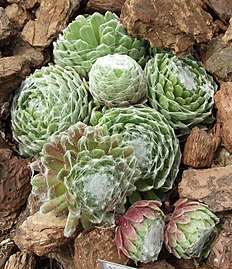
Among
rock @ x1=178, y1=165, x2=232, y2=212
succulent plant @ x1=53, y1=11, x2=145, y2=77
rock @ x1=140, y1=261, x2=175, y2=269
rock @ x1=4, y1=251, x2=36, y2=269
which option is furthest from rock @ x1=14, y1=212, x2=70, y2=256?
succulent plant @ x1=53, y1=11, x2=145, y2=77

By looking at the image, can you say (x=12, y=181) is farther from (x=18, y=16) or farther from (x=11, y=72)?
(x=18, y=16)

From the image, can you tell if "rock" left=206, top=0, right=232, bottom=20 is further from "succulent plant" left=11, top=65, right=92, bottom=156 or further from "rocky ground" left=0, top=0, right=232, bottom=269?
"succulent plant" left=11, top=65, right=92, bottom=156

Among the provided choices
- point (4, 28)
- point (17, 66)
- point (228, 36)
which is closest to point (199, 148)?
point (228, 36)

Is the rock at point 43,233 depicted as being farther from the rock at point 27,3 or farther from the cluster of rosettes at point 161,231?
the rock at point 27,3

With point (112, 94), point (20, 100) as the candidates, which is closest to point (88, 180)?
point (112, 94)

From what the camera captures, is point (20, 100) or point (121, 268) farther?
point (20, 100)

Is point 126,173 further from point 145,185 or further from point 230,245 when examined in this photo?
point 230,245
